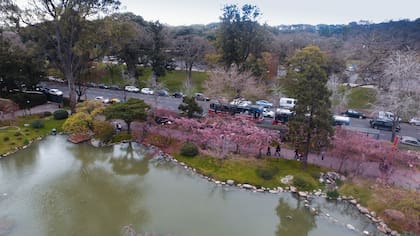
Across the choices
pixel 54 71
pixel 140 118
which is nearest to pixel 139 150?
pixel 140 118

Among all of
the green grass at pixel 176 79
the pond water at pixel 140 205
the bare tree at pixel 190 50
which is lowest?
the pond water at pixel 140 205

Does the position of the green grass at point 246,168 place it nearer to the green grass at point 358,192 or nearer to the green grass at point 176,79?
the green grass at point 358,192

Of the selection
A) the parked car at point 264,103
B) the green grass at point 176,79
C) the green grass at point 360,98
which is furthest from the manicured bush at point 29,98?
the green grass at point 360,98

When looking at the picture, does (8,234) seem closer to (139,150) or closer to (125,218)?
(125,218)

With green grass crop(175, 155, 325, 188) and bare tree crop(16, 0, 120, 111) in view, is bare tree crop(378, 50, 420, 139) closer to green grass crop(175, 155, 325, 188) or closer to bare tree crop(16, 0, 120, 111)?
green grass crop(175, 155, 325, 188)

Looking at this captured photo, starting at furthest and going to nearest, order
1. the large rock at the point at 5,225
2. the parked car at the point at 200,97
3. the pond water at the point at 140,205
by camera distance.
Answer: the parked car at the point at 200,97, the pond water at the point at 140,205, the large rock at the point at 5,225

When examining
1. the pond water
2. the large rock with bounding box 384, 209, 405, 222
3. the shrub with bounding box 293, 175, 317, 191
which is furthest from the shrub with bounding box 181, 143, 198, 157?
the large rock with bounding box 384, 209, 405, 222
